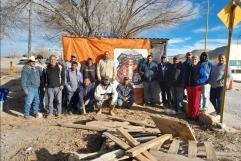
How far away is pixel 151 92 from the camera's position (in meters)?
12.2

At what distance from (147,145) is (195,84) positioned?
3.93m

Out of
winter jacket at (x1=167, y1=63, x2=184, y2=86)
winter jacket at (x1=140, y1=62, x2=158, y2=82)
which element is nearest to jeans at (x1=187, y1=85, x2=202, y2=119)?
winter jacket at (x1=167, y1=63, x2=184, y2=86)

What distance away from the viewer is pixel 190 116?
34.3 feet

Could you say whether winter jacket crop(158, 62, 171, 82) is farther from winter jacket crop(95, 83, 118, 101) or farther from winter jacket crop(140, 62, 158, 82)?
winter jacket crop(95, 83, 118, 101)

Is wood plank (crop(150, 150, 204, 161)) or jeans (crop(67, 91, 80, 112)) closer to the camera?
wood plank (crop(150, 150, 204, 161))

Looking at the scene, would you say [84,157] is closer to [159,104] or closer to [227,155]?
[227,155]

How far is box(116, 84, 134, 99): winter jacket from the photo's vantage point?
11.5 m

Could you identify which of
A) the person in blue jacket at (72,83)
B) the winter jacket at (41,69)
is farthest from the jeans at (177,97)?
the winter jacket at (41,69)

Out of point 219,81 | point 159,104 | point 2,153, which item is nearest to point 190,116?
point 219,81

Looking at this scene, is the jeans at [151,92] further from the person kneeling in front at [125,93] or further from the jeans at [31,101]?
the jeans at [31,101]

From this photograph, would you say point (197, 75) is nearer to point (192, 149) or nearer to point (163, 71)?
point (163, 71)

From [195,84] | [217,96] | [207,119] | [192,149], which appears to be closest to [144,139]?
[192,149]

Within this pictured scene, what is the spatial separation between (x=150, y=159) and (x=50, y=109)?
16.7ft

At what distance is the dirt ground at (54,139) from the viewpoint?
7883 millimetres
